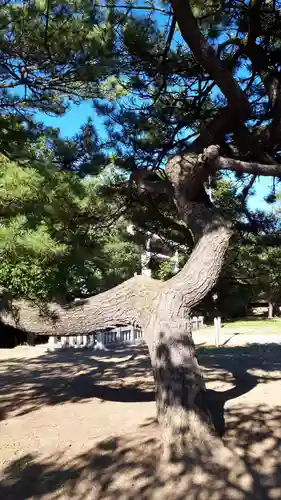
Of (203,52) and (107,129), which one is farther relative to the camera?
(107,129)

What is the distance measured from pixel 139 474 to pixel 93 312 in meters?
1.49

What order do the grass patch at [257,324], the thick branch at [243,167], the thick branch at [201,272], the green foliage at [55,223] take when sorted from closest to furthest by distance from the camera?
the thick branch at [201,272] → the thick branch at [243,167] → the green foliage at [55,223] → the grass patch at [257,324]

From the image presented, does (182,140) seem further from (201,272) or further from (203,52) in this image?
(201,272)

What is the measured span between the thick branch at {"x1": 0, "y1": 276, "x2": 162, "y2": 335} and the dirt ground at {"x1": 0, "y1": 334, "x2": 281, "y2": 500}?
1.10 metres

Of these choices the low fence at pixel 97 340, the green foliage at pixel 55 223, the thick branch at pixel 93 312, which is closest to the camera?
the thick branch at pixel 93 312

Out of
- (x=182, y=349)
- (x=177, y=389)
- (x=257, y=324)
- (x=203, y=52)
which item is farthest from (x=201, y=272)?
(x=257, y=324)

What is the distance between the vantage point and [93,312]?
4629mm

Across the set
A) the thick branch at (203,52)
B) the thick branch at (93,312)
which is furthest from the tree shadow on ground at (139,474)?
the thick branch at (203,52)

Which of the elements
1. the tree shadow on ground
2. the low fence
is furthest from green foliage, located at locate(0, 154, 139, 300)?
the low fence

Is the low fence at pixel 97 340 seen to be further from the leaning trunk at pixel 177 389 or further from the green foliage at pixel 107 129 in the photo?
the leaning trunk at pixel 177 389

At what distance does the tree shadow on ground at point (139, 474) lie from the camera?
11.4 feet

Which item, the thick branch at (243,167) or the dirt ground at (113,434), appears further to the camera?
the thick branch at (243,167)

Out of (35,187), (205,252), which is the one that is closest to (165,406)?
(205,252)

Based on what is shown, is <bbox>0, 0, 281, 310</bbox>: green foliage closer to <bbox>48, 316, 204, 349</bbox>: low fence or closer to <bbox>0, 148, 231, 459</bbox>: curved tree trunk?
<bbox>0, 148, 231, 459</bbox>: curved tree trunk
